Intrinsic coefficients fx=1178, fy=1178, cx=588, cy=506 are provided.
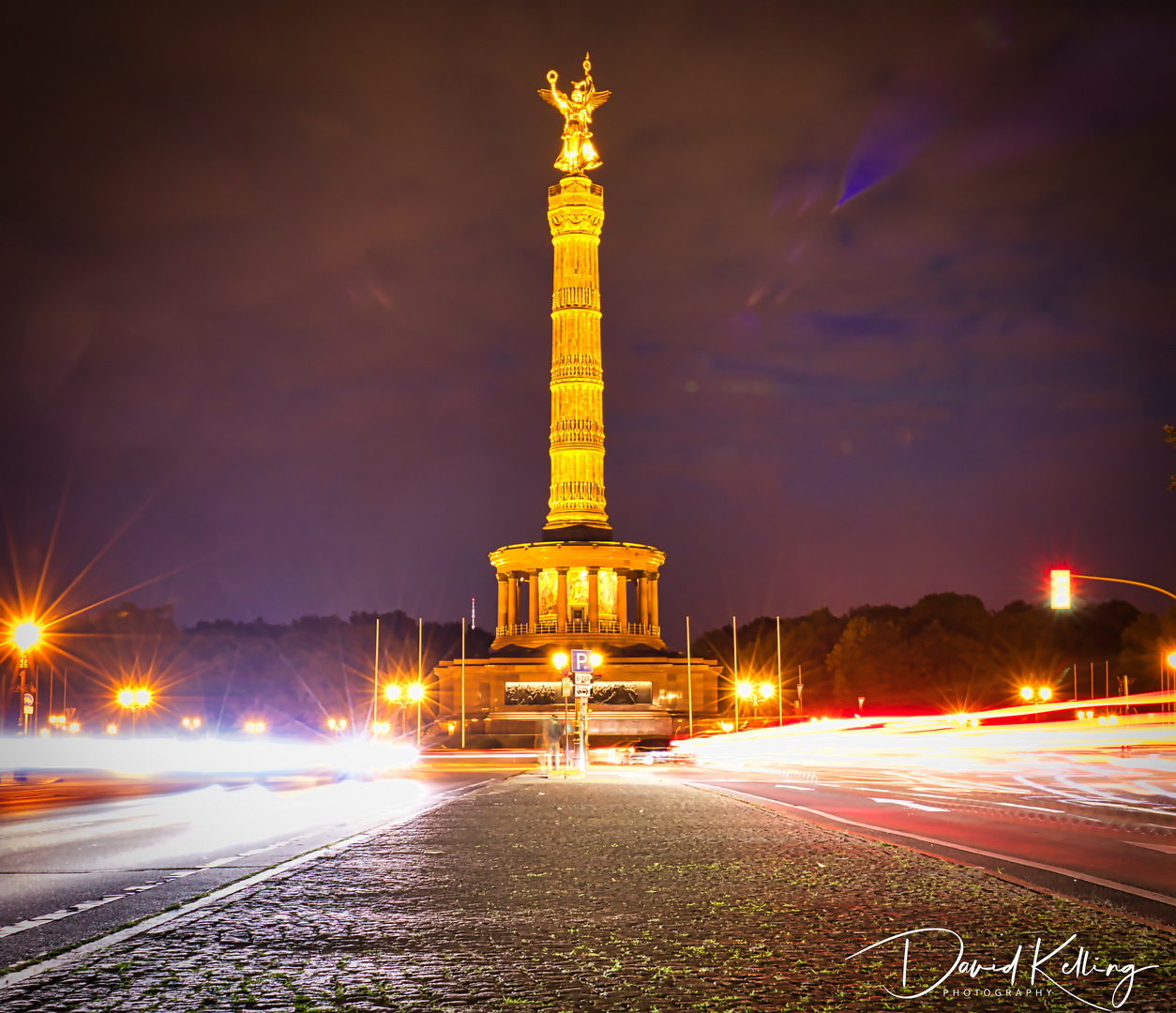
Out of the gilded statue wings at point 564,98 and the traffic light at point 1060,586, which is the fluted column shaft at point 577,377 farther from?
the traffic light at point 1060,586

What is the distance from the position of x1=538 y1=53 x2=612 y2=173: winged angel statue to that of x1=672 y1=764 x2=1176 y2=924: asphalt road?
190ft

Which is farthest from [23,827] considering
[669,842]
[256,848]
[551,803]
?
[669,842]

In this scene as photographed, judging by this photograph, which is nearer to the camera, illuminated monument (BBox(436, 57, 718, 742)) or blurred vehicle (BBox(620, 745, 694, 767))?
blurred vehicle (BBox(620, 745, 694, 767))

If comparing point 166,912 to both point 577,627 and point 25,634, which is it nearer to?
point 25,634

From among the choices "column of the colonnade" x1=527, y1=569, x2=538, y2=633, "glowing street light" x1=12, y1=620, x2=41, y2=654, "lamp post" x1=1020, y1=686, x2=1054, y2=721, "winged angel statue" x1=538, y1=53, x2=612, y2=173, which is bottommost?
"lamp post" x1=1020, y1=686, x2=1054, y2=721

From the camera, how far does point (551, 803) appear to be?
653 inches

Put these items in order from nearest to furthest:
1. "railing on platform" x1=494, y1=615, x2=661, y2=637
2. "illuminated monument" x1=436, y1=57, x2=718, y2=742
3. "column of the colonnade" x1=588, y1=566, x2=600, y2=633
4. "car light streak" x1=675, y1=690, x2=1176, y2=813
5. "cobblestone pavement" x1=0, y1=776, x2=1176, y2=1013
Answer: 1. "cobblestone pavement" x1=0, y1=776, x2=1176, y2=1013
2. "car light streak" x1=675, y1=690, x2=1176, y2=813
3. "illuminated monument" x1=436, y1=57, x2=718, y2=742
4. "railing on platform" x1=494, y1=615, x2=661, y2=637
5. "column of the colonnade" x1=588, y1=566, x2=600, y2=633

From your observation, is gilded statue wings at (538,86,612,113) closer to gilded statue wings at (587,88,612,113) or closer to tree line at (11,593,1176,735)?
gilded statue wings at (587,88,612,113)

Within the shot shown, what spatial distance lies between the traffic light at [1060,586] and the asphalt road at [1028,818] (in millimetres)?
4177

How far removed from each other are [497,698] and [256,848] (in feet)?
171

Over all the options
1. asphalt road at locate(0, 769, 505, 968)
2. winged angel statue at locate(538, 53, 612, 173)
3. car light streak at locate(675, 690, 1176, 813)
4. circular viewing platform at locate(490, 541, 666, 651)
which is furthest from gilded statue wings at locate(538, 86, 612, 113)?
asphalt road at locate(0, 769, 505, 968)

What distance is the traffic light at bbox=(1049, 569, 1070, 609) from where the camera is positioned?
27.2 metres

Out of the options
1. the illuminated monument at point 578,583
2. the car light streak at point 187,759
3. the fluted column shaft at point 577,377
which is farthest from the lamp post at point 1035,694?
the car light streak at point 187,759

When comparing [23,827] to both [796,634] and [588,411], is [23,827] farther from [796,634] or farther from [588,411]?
[796,634]
